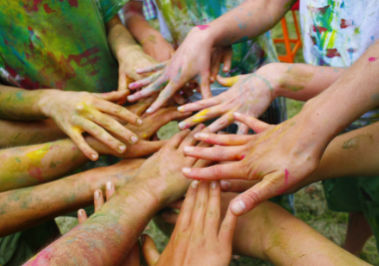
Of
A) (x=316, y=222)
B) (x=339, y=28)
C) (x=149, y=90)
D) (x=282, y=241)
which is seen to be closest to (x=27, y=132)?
(x=149, y=90)

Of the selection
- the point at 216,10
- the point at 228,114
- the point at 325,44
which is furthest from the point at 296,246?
the point at 216,10

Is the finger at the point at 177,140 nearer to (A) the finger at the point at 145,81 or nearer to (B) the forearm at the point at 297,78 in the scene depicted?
(A) the finger at the point at 145,81

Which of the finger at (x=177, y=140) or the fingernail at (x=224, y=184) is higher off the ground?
the finger at (x=177, y=140)

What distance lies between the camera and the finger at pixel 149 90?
124 cm

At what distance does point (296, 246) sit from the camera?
0.90 m

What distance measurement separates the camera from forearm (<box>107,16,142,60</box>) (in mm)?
1396

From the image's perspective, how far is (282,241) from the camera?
3.09ft

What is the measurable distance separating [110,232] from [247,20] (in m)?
0.97

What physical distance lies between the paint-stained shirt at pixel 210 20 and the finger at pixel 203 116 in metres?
0.42

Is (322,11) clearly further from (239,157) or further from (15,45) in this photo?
(15,45)

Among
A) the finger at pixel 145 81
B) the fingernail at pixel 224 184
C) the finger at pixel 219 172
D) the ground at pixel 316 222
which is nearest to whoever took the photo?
the finger at pixel 219 172

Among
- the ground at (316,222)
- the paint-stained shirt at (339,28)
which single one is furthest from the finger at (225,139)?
the ground at (316,222)

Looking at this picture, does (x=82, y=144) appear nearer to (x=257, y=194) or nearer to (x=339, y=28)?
(x=257, y=194)

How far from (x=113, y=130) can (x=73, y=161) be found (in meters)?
0.22
